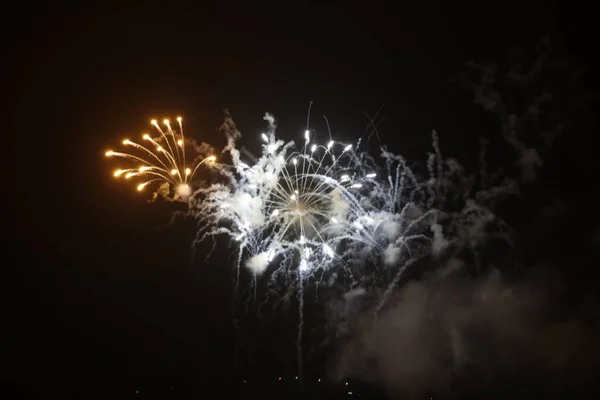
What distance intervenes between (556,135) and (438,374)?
896 cm

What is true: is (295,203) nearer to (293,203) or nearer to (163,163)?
(293,203)

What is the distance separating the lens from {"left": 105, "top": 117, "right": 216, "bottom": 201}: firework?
13.2 m

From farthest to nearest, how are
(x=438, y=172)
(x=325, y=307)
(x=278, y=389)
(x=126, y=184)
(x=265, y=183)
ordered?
(x=278, y=389), (x=325, y=307), (x=126, y=184), (x=438, y=172), (x=265, y=183)

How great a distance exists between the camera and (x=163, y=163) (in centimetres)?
1320

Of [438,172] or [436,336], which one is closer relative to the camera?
[438,172]

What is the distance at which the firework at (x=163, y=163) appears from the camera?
13.2 metres

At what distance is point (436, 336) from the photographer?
17.1 metres

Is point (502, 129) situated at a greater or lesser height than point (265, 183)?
greater

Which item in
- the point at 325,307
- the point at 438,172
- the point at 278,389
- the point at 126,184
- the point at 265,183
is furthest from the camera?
the point at 278,389

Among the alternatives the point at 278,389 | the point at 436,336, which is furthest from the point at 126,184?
the point at 436,336

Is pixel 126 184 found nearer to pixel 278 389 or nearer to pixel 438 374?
pixel 278 389

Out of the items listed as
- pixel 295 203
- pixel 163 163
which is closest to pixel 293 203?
pixel 295 203

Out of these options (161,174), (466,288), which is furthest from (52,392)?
(466,288)

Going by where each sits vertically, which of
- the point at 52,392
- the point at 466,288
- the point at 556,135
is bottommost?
the point at 52,392
